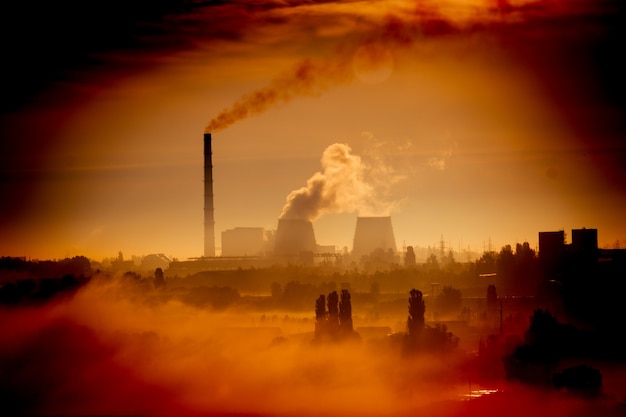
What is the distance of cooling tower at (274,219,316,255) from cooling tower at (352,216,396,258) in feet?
41.8

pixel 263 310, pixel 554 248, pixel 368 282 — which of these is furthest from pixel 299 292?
pixel 554 248

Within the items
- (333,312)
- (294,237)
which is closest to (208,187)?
(294,237)

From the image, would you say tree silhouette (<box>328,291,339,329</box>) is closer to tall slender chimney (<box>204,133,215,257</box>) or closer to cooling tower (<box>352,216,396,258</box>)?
tall slender chimney (<box>204,133,215,257</box>)

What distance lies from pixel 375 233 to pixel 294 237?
22075mm

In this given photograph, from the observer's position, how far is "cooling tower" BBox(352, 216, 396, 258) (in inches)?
7657

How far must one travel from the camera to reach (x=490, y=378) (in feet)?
297

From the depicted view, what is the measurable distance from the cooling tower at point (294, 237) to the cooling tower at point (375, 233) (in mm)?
12753

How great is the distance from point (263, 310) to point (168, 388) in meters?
50.6

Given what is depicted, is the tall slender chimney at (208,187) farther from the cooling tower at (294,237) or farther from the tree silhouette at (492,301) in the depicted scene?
the tree silhouette at (492,301)

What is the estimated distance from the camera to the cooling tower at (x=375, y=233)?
19450 cm

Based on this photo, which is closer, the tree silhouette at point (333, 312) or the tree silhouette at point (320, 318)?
the tree silhouette at point (320, 318)

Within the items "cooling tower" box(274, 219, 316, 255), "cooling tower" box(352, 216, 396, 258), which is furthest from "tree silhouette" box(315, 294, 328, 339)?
"cooling tower" box(352, 216, 396, 258)

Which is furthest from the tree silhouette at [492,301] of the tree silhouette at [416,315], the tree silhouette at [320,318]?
the tree silhouette at [320,318]

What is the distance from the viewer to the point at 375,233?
19738cm
